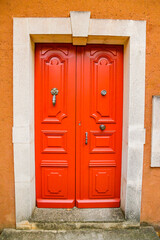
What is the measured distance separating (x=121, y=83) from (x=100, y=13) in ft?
3.56

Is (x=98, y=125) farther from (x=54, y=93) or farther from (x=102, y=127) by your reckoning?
(x=54, y=93)

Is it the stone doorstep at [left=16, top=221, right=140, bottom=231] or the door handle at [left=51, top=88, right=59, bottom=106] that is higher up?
the door handle at [left=51, top=88, right=59, bottom=106]

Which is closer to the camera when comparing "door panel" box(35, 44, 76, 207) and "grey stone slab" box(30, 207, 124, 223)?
"grey stone slab" box(30, 207, 124, 223)

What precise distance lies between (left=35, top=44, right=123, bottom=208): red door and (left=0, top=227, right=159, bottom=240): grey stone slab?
396 millimetres

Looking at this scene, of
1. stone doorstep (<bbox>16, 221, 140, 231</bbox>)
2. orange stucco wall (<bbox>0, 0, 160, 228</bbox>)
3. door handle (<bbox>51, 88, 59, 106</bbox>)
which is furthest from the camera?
door handle (<bbox>51, 88, 59, 106</bbox>)

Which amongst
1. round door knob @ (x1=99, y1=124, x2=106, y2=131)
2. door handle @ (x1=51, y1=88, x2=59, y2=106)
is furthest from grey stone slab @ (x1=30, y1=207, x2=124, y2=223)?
door handle @ (x1=51, y1=88, x2=59, y2=106)

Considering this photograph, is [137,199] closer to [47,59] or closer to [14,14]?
[47,59]

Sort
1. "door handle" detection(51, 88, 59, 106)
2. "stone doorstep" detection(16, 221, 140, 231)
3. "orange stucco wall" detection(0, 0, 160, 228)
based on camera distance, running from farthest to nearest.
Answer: "door handle" detection(51, 88, 59, 106) < "stone doorstep" detection(16, 221, 140, 231) < "orange stucco wall" detection(0, 0, 160, 228)

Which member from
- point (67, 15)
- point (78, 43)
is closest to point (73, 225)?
point (78, 43)

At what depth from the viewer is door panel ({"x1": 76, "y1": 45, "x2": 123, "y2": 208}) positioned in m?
2.67

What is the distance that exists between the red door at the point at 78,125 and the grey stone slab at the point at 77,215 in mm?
80

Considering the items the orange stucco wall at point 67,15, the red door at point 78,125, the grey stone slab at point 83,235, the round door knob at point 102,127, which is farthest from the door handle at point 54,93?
the grey stone slab at point 83,235

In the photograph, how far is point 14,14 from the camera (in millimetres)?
2363

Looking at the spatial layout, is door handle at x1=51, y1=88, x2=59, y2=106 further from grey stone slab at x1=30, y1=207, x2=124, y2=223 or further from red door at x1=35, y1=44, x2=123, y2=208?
grey stone slab at x1=30, y1=207, x2=124, y2=223
